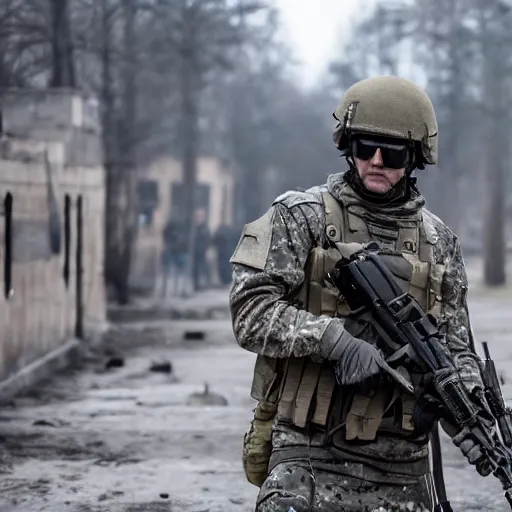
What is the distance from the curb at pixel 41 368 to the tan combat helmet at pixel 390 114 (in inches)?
294

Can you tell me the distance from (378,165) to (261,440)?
0.89m

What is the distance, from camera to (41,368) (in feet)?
42.3

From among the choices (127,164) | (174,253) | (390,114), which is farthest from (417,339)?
(174,253)

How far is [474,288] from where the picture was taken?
28.7 meters

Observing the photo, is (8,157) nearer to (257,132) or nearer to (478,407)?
(478,407)

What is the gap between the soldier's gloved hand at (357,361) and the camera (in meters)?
3.59

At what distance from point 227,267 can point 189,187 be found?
2127 mm

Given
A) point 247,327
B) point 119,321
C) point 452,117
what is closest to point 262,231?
point 247,327

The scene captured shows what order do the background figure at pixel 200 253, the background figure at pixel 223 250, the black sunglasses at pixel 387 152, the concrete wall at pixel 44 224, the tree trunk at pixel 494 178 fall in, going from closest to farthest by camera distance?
1. the black sunglasses at pixel 387 152
2. the concrete wall at pixel 44 224
3. the tree trunk at pixel 494 178
4. the background figure at pixel 200 253
5. the background figure at pixel 223 250

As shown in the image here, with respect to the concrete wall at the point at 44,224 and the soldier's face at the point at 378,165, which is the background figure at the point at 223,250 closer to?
the concrete wall at the point at 44,224

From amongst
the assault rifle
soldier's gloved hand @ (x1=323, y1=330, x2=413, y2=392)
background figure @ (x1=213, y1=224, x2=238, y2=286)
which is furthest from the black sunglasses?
background figure @ (x1=213, y1=224, x2=238, y2=286)

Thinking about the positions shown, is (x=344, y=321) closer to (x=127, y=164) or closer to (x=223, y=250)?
(x=127, y=164)

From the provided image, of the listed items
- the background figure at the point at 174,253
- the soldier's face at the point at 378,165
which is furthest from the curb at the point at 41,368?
the background figure at the point at 174,253

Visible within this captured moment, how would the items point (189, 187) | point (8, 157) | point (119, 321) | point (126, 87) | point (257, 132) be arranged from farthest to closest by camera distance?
point (257, 132)
point (189, 187)
point (126, 87)
point (119, 321)
point (8, 157)
